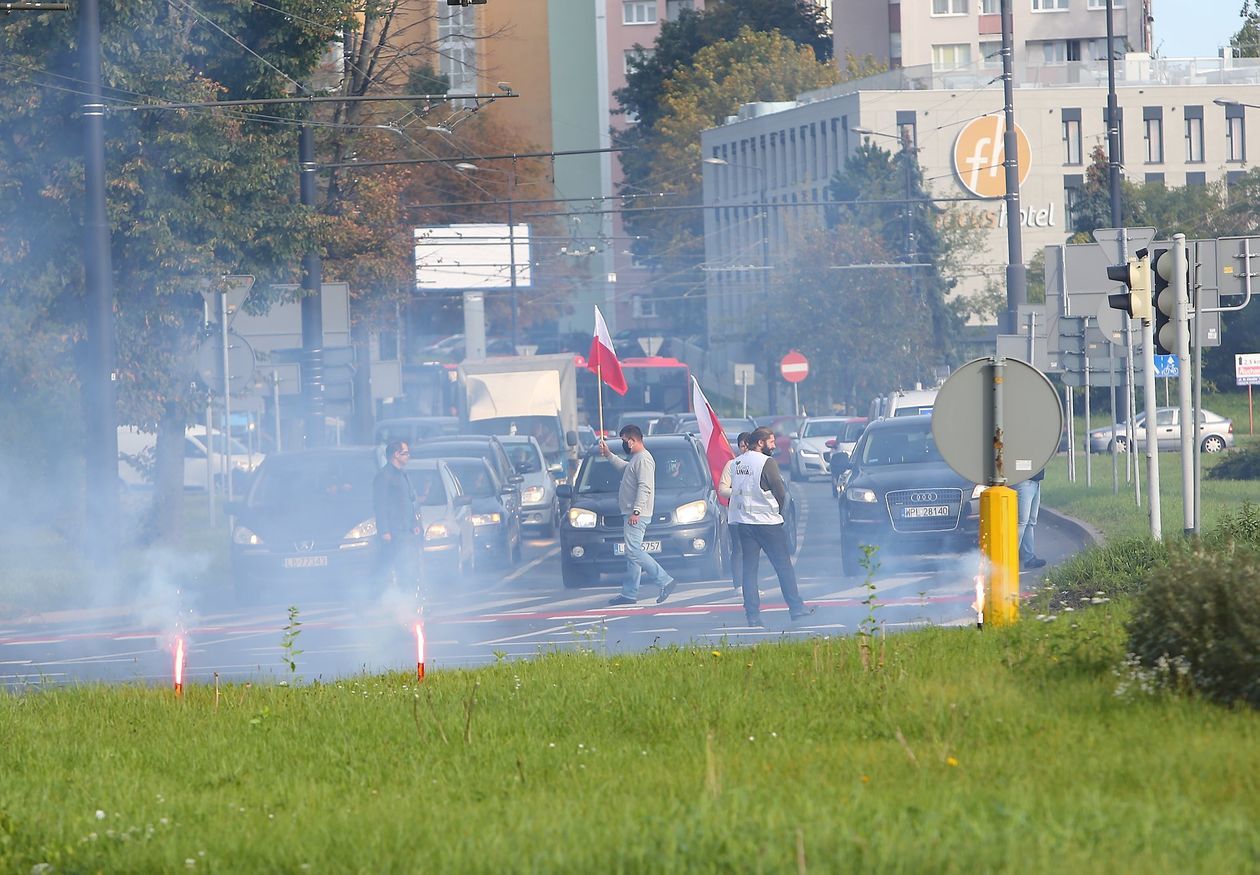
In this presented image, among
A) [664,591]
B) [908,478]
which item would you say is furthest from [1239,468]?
[664,591]

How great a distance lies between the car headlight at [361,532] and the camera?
2175cm

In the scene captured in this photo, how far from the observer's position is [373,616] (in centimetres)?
1977

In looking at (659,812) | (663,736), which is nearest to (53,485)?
(663,736)

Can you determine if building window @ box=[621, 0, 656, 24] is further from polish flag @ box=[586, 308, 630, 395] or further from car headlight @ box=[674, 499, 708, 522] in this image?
car headlight @ box=[674, 499, 708, 522]

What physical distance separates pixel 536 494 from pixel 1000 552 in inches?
834

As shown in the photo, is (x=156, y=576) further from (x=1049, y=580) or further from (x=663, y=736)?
(x=663, y=736)

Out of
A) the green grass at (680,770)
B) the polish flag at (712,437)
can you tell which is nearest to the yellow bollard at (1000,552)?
the green grass at (680,770)

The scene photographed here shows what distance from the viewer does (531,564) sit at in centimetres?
2681

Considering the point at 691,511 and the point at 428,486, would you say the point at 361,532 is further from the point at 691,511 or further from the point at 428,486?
the point at 691,511

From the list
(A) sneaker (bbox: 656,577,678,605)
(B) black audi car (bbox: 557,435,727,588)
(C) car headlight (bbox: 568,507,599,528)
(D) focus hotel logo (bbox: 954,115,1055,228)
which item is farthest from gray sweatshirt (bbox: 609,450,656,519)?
(D) focus hotel logo (bbox: 954,115,1055,228)

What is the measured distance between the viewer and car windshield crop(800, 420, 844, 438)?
159 ft

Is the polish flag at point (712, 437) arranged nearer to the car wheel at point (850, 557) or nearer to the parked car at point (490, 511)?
the car wheel at point (850, 557)

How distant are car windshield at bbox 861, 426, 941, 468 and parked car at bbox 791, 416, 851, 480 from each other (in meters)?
22.5

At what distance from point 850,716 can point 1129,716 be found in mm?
1302
